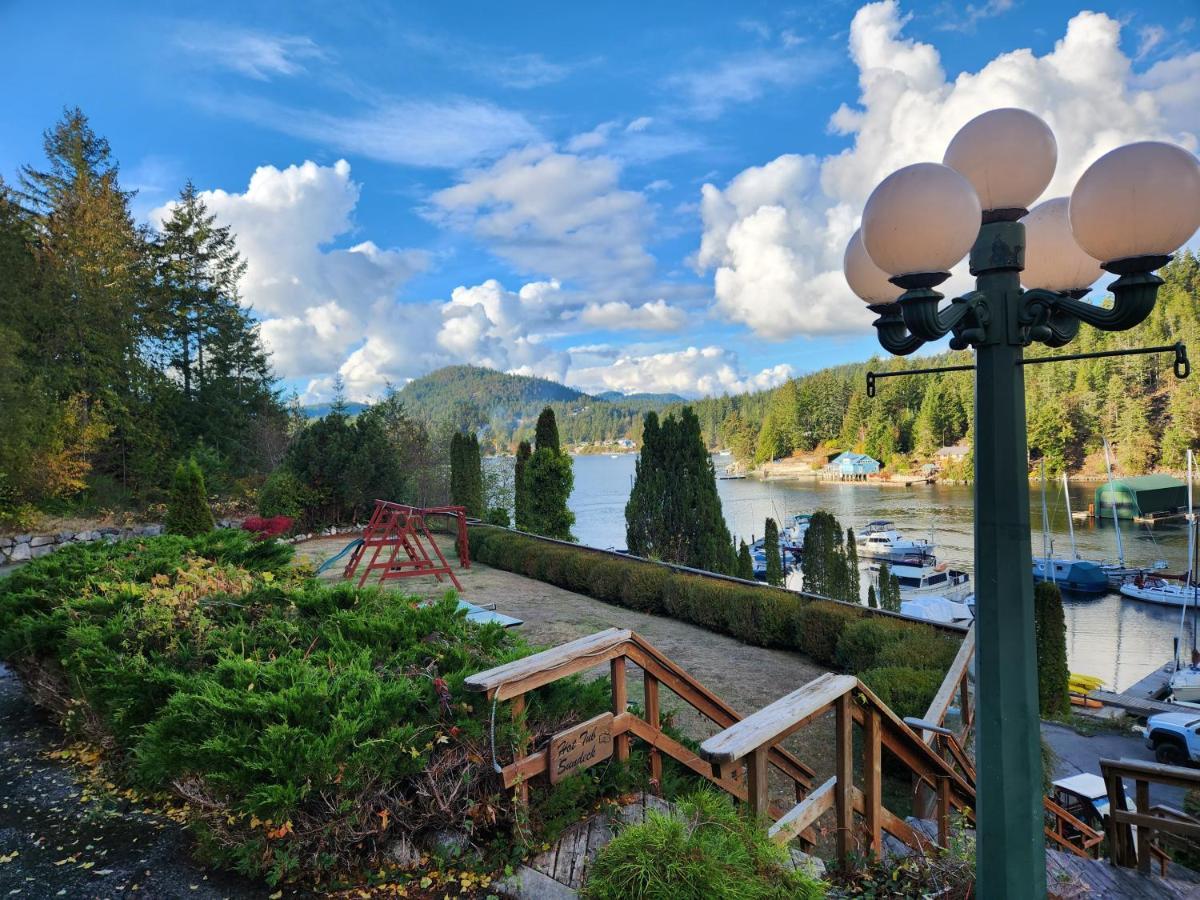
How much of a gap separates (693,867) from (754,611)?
584 cm

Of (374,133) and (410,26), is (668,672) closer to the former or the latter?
(410,26)

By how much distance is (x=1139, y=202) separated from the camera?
4.69 ft

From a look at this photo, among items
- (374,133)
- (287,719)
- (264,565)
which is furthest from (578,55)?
(287,719)

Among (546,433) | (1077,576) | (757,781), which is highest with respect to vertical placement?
(546,433)

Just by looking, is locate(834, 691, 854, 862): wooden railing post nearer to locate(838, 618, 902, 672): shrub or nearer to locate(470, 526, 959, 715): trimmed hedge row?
locate(470, 526, 959, 715): trimmed hedge row

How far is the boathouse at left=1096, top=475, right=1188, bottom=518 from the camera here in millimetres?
33125

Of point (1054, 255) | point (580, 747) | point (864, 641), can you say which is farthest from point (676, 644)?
point (1054, 255)

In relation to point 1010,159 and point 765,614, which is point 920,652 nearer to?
point 765,614

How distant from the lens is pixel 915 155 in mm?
2412

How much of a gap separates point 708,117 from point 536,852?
686 cm

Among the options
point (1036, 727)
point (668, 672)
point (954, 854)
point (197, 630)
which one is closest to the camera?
point (1036, 727)

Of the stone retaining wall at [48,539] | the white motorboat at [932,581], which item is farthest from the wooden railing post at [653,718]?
the white motorboat at [932,581]

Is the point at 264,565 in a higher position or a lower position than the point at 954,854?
higher

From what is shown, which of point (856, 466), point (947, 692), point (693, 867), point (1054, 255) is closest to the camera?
point (693, 867)
